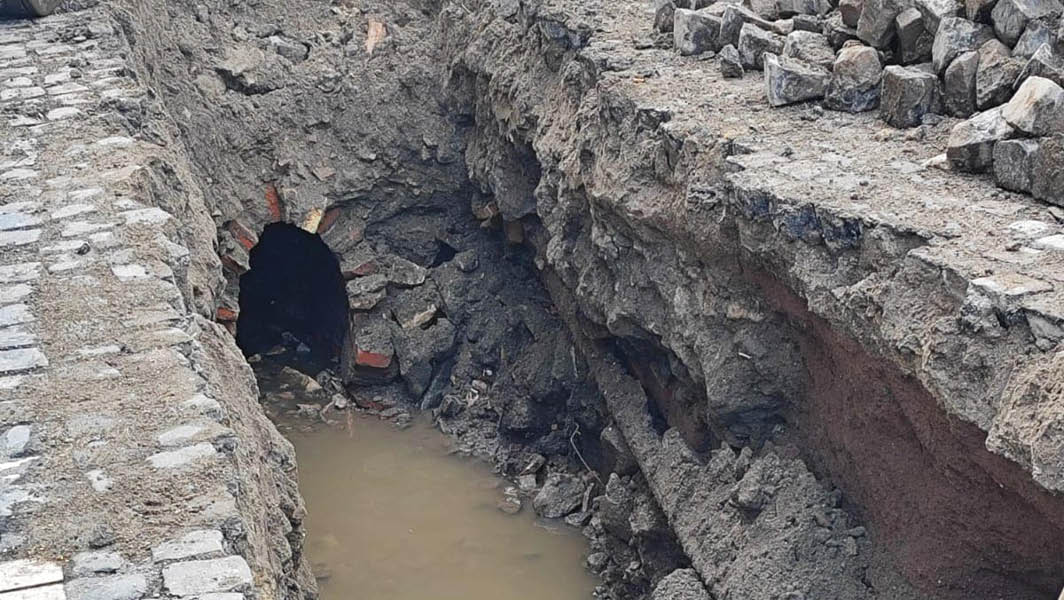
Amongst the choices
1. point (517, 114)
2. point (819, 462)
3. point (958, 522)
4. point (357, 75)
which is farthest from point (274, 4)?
point (958, 522)

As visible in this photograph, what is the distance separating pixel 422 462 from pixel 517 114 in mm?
2201

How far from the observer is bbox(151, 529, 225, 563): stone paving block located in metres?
3.27

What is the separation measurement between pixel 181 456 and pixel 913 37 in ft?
12.2

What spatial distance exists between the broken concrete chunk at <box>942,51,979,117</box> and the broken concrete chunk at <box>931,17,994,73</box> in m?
0.06

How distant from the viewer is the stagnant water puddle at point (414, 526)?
21.3 ft

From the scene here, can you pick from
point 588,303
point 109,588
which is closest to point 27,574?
point 109,588

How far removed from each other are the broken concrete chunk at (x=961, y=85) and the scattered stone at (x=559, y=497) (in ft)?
9.87

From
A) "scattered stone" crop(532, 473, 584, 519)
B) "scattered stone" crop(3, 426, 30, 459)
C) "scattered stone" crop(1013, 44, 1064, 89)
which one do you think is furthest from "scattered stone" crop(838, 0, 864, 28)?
"scattered stone" crop(3, 426, 30, 459)

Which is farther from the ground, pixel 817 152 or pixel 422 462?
pixel 817 152

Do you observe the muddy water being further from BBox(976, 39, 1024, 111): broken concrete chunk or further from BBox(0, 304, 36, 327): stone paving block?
BBox(976, 39, 1024, 111): broken concrete chunk

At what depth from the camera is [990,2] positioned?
5375 mm

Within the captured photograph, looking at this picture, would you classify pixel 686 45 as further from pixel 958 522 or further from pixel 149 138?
pixel 958 522

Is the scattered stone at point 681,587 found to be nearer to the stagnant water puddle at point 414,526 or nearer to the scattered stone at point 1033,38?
the stagnant water puddle at point 414,526

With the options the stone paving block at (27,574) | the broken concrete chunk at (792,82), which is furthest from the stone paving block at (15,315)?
the broken concrete chunk at (792,82)
